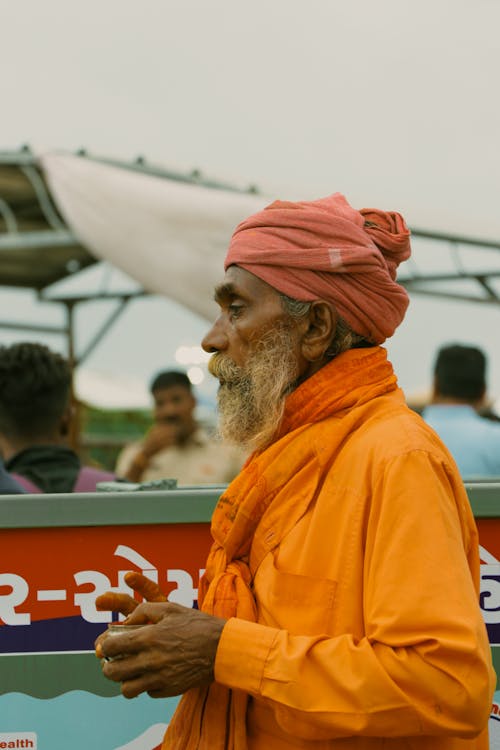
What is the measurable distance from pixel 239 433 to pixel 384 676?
575mm

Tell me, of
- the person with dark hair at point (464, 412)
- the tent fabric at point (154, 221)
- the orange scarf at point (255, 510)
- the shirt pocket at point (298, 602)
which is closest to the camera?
the shirt pocket at point (298, 602)

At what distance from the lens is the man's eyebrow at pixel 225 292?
1933 mm

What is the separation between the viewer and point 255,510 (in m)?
1.80

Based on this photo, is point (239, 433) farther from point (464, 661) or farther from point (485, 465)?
point (485, 465)

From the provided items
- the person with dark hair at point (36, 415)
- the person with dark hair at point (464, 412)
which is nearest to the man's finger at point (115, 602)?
the person with dark hair at point (36, 415)

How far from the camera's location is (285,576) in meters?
1.69

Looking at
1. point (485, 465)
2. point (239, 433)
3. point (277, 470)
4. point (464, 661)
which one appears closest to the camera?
point (464, 661)

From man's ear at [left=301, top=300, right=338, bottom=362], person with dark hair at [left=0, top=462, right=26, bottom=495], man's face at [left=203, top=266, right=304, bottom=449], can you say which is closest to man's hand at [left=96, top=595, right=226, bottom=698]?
man's face at [left=203, top=266, right=304, bottom=449]

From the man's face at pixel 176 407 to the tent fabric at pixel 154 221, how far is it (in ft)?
3.77

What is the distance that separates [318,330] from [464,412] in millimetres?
2700

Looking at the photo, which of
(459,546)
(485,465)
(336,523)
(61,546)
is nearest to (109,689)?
(61,546)

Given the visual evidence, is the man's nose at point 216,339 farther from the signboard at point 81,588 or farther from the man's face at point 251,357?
the signboard at point 81,588

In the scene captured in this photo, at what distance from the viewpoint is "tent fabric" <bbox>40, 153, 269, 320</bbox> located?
4.41m

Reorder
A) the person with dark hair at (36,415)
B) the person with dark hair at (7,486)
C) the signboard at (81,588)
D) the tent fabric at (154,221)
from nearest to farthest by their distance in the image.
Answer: the signboard at (81,588) → the person with dark hair at (7,486) → the person with dark hair at (36,415) → the tent fabric at (154,221)
